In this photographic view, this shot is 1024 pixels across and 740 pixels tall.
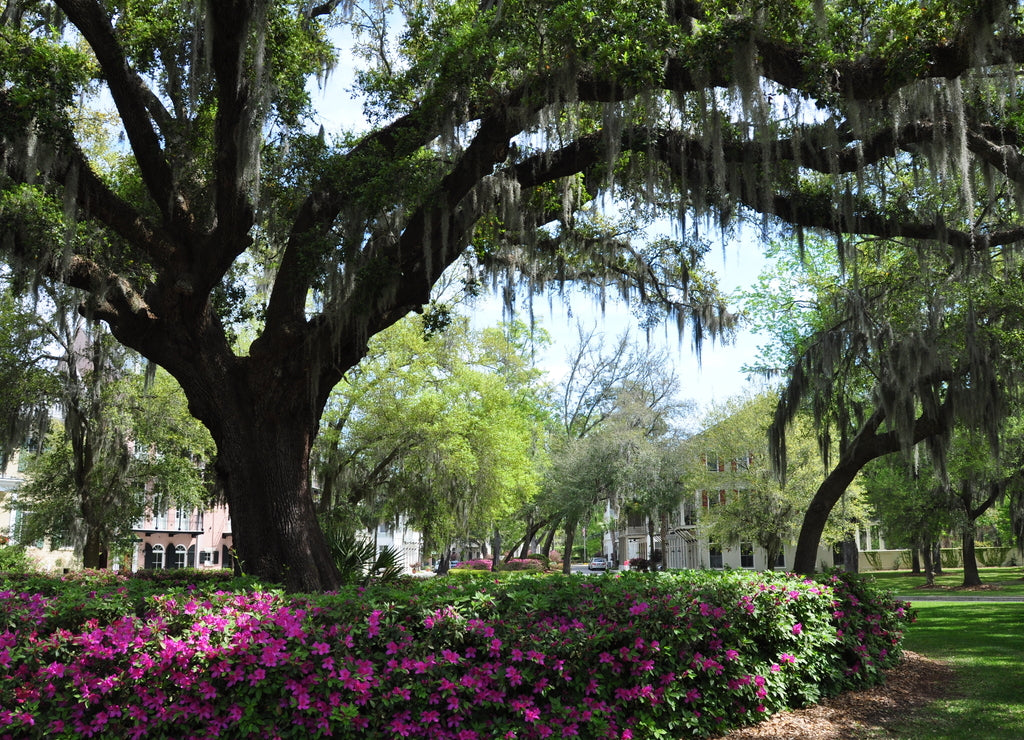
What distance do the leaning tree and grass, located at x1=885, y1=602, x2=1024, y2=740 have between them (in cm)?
453

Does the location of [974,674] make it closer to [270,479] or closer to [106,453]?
[270,479]

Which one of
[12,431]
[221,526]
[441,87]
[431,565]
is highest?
[441,87]

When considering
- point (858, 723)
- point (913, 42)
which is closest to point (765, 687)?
point (858, 723)

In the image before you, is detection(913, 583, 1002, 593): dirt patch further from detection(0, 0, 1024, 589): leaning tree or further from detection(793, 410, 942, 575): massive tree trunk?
detection(0, 0, 1024, 589): leaning tree

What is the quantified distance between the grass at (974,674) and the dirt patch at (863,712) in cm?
14

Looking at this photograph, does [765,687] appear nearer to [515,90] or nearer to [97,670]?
[97,670]

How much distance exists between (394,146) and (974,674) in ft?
28.0

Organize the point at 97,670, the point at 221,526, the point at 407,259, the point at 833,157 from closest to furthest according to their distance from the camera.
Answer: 1. the point at 97,670
2. the point at 833,157
3. the point at 407,259
4. the point at 221,526

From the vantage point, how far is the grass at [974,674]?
19.4 ft

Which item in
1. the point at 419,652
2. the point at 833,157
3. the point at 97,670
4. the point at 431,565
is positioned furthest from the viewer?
the point at 431,565

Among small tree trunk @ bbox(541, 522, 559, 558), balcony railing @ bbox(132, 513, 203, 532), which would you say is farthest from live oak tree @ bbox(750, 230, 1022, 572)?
balcony railing @ bbox(132, 513, 203, 532)

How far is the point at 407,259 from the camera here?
848cm

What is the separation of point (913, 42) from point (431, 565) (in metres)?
71.9

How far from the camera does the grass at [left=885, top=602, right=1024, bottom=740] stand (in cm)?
590
